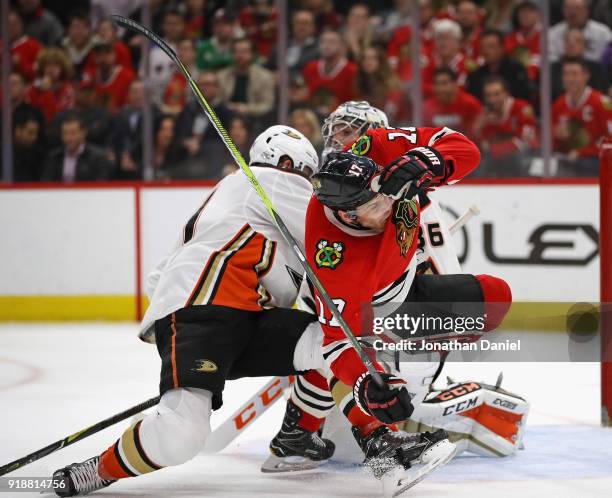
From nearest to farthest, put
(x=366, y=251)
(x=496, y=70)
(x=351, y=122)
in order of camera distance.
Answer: (x=366, y=251) < (x=351, y=122) < (x=496, y=70)

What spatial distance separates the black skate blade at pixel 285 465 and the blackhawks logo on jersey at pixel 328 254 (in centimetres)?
66

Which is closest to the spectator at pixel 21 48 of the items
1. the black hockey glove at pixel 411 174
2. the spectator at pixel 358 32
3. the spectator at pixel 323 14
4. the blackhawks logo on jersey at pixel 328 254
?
the spectator at pixel 323 14

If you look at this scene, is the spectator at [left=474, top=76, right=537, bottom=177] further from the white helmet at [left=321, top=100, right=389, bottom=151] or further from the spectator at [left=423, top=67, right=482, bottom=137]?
the white helmet at [left=321, top=100, right=389, bottom=151]

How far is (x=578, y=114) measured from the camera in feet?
19.8

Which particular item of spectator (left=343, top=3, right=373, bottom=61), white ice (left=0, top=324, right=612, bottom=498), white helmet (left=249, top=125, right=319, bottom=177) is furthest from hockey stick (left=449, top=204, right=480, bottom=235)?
spectator (left=343, top=3, right=373, bottom=61)

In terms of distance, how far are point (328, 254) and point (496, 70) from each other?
3961 millimetres

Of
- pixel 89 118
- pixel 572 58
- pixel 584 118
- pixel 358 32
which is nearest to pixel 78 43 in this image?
pixel 89 118

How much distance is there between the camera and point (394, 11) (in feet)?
21.1

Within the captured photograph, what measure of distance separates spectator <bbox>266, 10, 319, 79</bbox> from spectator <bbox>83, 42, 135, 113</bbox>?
3.02ft

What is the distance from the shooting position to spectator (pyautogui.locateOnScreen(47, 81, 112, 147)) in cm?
674

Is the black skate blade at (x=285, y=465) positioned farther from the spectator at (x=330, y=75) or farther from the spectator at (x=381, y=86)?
the spectator at (x=330, y=75)

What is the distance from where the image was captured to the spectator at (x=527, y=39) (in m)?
6.11

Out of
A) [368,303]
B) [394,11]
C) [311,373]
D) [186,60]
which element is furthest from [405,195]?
[186,60]

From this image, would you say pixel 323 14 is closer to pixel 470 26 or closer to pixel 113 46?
pixel 470 26
